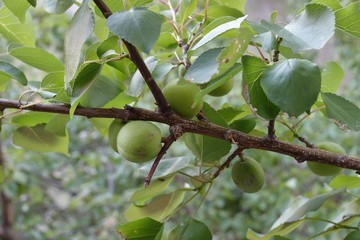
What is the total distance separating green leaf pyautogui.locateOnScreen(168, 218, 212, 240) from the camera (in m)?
0.71

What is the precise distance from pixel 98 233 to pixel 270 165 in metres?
0.97

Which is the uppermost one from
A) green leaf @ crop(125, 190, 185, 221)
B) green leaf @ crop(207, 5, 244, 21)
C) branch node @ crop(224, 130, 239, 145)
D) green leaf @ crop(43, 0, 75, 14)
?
green leaf @ crop(43, 0, 75, 14)

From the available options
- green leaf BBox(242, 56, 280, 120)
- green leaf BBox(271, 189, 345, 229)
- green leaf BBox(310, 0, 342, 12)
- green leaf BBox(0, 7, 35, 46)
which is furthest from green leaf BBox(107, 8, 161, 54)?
green leaf BBox(271, 189, 345, 229)

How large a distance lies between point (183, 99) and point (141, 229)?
201 millimetres

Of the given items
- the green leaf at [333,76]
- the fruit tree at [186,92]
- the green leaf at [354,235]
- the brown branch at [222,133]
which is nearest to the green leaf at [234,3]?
the fruit tree at [186,92]

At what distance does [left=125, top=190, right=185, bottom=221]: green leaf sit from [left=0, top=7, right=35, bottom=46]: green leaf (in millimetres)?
318

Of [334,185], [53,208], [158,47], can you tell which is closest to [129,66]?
[158,47]

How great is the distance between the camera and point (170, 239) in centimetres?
74

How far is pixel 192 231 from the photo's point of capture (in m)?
0.72

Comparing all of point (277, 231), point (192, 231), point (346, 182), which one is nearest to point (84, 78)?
point (192, 231)

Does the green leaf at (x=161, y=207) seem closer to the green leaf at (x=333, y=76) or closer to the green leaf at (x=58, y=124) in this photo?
the green leaf at (x=58, y=124)

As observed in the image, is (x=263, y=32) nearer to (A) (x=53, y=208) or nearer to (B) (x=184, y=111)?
(B) (x=184, y=111)

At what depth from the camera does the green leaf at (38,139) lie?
815 mm

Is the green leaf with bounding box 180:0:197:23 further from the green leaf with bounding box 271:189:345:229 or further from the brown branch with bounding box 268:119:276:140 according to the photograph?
the green leaf with bounding box 271:189:345:229
